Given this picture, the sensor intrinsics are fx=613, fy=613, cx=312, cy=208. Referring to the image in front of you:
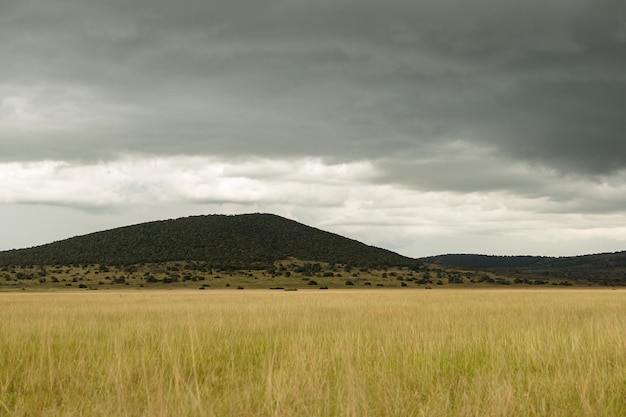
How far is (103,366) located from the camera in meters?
8.73

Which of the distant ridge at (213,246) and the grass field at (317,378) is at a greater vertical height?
the distant ridge at (213,246)

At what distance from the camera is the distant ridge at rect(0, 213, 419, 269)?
117 metres

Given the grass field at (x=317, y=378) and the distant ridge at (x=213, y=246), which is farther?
the distant ridge at (x=213, y=246)

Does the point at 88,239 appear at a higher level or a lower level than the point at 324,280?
higher

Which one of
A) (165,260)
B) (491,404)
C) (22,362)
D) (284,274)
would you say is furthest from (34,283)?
(491,404)

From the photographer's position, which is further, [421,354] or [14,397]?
[421,354]

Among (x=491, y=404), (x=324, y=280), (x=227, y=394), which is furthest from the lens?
(x=324, y=280)

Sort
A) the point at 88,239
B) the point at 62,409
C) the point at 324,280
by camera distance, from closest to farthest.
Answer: the point at 62,409 < the point at 324,280 < the point at 88,239

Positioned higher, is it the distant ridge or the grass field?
the distant ridge

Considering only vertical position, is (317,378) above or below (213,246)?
below

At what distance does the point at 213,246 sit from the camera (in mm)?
126562

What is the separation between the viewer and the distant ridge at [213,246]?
117 meters

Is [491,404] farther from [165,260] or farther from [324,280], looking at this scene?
[165,260]

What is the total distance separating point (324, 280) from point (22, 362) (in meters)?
89.7
